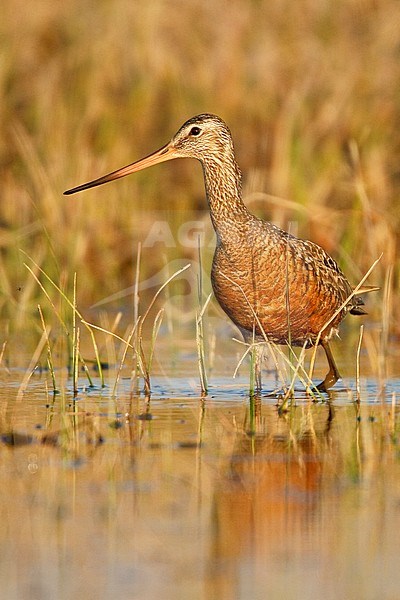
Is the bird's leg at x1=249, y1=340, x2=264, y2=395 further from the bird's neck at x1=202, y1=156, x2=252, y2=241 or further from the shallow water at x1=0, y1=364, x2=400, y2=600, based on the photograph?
the bird's neck at x1=202, y1=156, x2=252, y2=241

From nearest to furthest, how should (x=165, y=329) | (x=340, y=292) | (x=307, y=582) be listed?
(x=307, y=582) < (x=340, y=292) < (x=165, y=329)

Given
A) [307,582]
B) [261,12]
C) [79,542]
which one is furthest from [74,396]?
[261,12]

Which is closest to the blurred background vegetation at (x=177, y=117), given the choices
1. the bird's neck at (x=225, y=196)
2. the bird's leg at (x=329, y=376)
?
the bird's leg at (x=329, y=376)

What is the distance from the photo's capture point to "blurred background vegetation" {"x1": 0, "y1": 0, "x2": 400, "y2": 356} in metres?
10.9

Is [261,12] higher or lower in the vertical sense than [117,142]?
higher

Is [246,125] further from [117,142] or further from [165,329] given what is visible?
[165,329]

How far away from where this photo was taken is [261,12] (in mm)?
14680

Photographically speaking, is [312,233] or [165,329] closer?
[165,329]

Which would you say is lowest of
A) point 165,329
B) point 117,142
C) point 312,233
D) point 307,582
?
point 307,582

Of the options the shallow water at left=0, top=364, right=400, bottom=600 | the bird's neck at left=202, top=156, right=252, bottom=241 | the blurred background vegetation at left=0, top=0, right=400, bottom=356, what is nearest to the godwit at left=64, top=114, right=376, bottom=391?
the bird's neck at left=202, top=156, right=252, bottom=241

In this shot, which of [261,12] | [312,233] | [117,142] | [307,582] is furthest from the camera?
[261,12]

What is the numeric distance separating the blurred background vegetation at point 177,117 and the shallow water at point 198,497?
3074 millimetres

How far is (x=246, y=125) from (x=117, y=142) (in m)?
1.39

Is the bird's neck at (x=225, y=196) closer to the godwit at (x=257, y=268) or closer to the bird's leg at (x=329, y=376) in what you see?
the godwit at (x=257, y=268)
